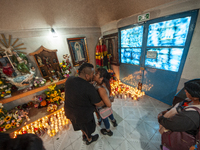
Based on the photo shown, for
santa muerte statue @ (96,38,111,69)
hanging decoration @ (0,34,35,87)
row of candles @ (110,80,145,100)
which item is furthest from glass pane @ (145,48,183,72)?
hanging decoration @ (0,34,35,87)

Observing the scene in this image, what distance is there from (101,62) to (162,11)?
251 cm

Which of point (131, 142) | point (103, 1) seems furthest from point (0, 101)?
point (103, 1)

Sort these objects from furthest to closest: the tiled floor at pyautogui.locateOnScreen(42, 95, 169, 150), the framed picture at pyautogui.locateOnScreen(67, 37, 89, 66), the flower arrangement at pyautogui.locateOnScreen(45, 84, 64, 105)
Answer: the framed picture at pyautogui.locateOnScreen(67, 37, 89, 66) → the flower arrangement at pyautogui.locateOnScreen(45, 84, 64, 105) → the tiled floor at pyautogui.locateOnScreen(42, 95, 169, 150)

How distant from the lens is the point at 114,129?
2.06 m

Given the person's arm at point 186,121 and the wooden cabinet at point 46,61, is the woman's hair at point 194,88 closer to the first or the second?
the person's arm at point 186,121

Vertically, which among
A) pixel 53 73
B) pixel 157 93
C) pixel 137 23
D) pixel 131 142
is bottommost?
pixel 131 142

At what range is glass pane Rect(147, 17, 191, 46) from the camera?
76.2 inches

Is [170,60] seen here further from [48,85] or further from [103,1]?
[48,85]

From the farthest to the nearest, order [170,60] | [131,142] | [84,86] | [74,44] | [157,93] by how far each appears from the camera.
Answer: [74,44], [157,93], [170,60], [131,142], [84,86]

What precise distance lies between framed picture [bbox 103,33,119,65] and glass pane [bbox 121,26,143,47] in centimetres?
29

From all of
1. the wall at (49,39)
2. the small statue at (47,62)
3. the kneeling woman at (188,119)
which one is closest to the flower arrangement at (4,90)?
the wall at (49,39)

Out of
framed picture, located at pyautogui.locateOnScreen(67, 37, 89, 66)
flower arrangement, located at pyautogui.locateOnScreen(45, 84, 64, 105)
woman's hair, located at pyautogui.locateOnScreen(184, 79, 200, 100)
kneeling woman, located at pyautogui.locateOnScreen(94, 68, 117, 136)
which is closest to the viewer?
woman's hair, located at pyautogui.locateOnScreen(184, 79, 200, 100)

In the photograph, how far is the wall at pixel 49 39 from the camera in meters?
2.37

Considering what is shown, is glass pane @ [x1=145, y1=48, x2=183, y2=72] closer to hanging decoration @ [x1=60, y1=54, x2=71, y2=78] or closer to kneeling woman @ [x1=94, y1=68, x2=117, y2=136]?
kneeling woman @ [x1=94, y1=68, x2=117, y2=136]
